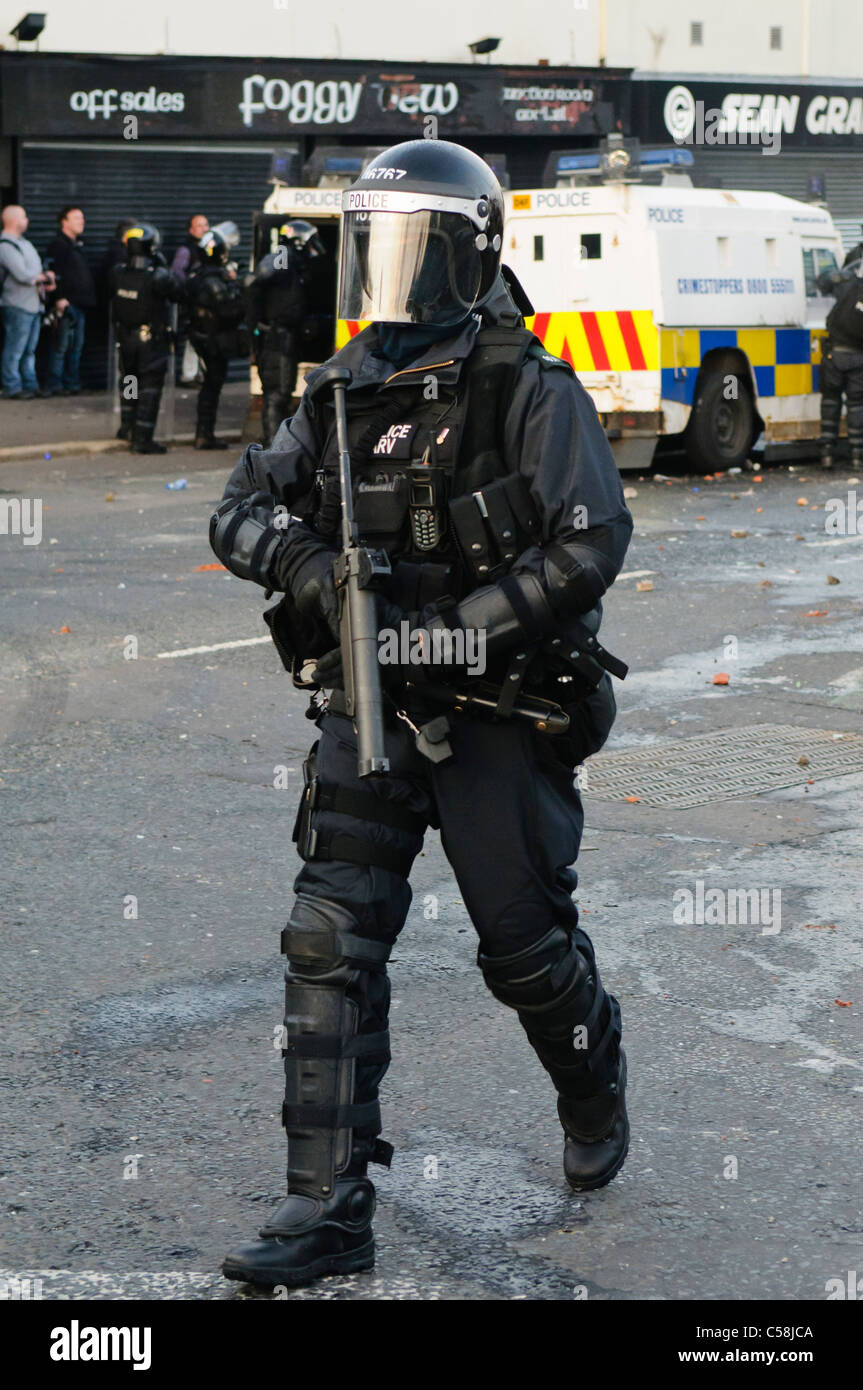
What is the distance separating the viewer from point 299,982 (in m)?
3.54

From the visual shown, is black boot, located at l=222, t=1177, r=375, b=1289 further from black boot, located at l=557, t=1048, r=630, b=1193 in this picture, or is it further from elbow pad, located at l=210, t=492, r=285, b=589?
elbow pad, located at l=210, t=492, r=285, b=589

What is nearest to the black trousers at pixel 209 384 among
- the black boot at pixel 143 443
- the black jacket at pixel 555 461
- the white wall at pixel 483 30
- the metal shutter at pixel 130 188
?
the black boot at pixel 143 443

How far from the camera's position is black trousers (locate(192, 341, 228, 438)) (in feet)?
58.7

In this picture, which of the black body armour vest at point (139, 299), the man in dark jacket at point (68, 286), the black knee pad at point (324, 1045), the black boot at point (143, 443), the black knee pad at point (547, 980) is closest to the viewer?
the black knee pad at point (324, 1045)

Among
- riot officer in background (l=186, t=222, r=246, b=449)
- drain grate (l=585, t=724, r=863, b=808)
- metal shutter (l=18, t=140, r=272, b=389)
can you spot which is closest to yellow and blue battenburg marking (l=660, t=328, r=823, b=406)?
riot officer in background (l=186, t=222, r=246, b=449)

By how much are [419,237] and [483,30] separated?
2250cm

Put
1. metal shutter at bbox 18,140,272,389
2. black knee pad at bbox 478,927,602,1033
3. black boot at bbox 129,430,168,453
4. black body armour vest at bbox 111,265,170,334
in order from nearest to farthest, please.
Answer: black knee pad at bbox 478,927,602,1033 < black body armour vest at bbox 111,265,170,334 < black boot at bbox 129,430,168,453 < metal shutter at bbox 18,140,272,389

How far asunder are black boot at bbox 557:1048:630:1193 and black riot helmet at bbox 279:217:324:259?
13790 mm

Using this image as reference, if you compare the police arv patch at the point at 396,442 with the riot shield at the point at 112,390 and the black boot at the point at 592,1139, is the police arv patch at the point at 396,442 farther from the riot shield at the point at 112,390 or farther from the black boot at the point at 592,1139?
the riot shield at the point at 112,390

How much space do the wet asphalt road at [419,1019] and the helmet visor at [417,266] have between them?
1665 millimetres

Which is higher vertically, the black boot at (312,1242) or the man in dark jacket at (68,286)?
the man in dark jacket at (68,286)

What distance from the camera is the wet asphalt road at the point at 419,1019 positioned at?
3607mm

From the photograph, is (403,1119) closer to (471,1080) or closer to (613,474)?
(471,1080)
